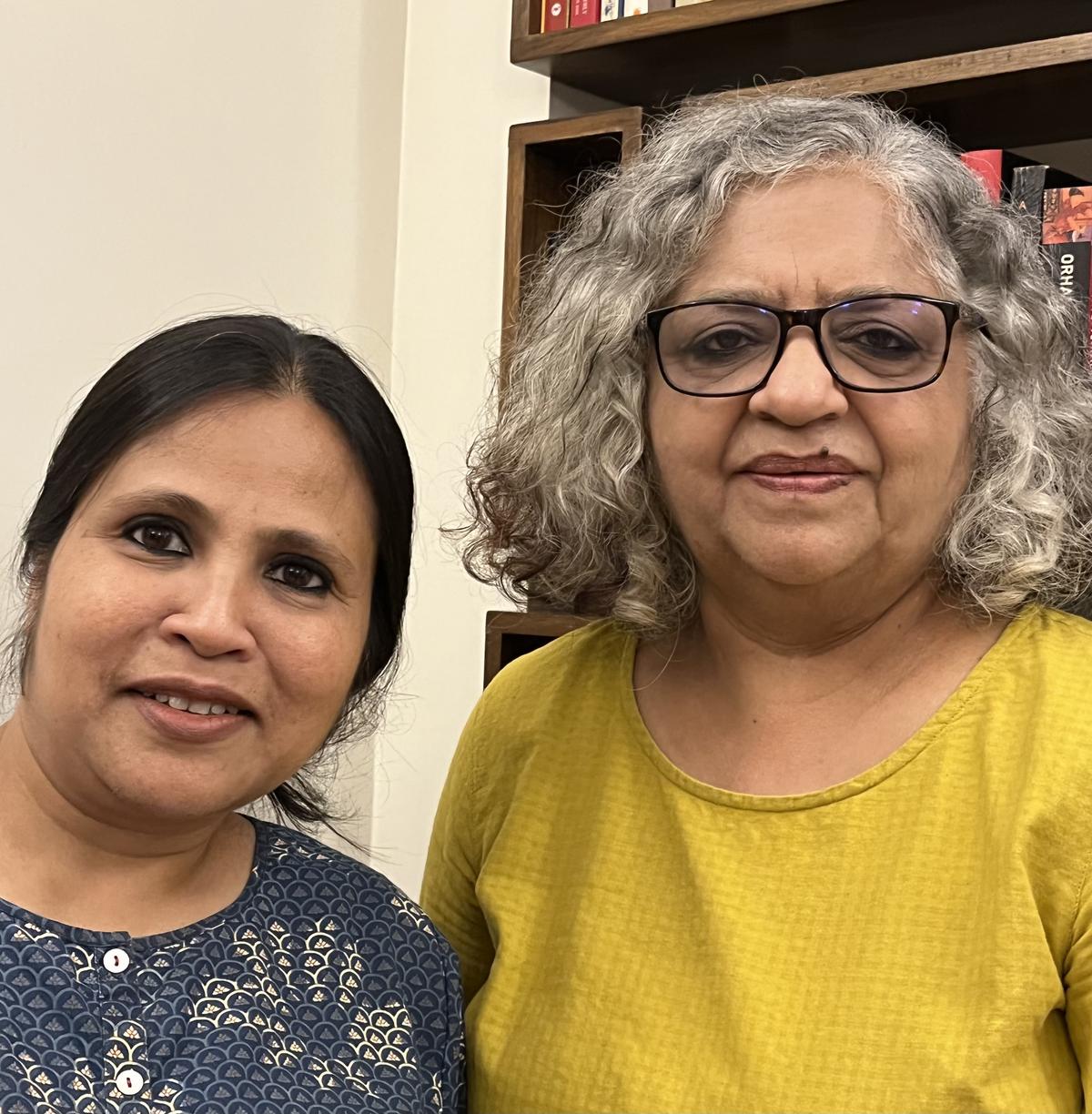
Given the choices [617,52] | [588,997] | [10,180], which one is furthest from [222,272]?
[588,997]

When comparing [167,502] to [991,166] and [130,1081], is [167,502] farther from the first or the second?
[991,166]

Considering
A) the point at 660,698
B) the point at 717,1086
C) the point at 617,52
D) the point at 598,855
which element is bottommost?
the point at 717,1086

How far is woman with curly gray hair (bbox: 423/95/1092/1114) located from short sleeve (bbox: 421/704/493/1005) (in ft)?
0.06

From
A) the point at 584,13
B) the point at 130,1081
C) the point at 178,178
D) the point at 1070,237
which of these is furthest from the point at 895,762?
Result: the point at 178,178

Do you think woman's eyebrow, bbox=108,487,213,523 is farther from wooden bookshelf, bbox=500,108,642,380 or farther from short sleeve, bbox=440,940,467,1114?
wooden bookshelf, bbox=500,108,642,380

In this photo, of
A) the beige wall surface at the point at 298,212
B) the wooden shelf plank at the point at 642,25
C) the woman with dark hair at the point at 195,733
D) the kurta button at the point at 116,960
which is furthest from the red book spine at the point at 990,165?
the kurta button at the point at 116,960

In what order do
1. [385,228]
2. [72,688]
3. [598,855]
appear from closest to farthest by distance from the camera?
[72,688] → [598,855] → [385,228]

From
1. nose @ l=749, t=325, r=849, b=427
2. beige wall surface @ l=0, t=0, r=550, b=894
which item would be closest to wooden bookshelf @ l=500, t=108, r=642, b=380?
beige wall surface @ l=0, t=0, r=550, b=894

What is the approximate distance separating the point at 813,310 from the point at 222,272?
143 centimetres

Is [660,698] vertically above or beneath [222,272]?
beneath

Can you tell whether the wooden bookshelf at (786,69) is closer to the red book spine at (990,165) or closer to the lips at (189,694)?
the red book spine at (990,165)

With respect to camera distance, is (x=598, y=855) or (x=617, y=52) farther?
(x=617, y=52)

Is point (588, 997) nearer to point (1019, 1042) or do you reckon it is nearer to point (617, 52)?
point (1019, 1042)

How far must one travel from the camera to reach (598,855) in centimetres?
148
